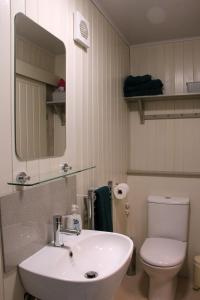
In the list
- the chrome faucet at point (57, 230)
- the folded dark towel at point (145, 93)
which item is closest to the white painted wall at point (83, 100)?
the folded dark towel at point (145, 93)

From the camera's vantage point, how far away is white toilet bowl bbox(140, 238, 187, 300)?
7.22ft

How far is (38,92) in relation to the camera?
4.86 ft

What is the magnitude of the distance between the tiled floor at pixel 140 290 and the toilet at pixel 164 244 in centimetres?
12

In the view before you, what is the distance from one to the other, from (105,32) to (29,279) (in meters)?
1.93

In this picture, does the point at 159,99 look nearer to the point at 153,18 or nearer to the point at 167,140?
the point at 167,140

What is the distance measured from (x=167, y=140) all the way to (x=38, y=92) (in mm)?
1780

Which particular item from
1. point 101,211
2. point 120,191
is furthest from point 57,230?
point 120,191

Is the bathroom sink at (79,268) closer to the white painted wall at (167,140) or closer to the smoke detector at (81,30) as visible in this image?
the smoke detector at (81,30)

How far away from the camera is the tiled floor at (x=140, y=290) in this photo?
8.07 feet

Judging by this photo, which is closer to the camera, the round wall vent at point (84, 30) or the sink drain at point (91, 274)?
the sink drain at point (91, 274)

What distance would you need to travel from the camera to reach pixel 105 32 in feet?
7.60

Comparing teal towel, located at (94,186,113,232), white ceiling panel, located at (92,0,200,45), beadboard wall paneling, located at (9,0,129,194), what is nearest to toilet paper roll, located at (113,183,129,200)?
beadboard wall paneling, located at (9,0,129,194)

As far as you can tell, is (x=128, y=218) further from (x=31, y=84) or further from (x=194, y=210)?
(x=31, y=84)

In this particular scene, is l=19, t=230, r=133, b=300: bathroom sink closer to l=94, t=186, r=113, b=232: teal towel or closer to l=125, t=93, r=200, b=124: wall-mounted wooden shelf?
l=94, t=186, r=113, b=232: teal towel
